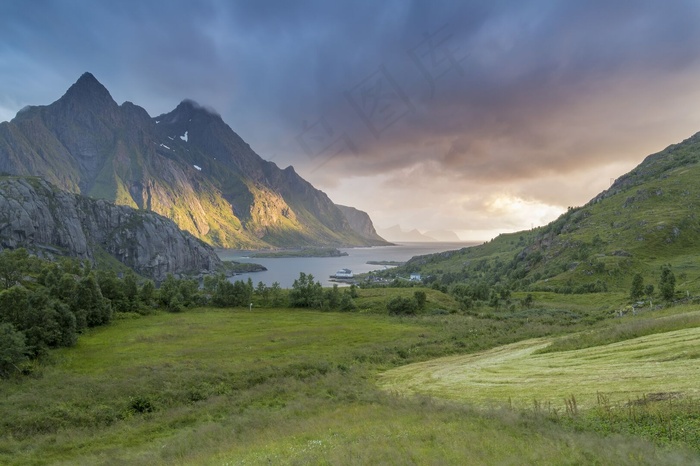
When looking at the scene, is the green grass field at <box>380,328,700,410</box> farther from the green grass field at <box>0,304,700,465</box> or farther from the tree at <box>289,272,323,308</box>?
the tree at <box>289,272,323,308</box>

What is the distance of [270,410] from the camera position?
31.9 m

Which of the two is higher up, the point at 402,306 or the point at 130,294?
the point at 130,294

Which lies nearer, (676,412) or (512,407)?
(676,412)

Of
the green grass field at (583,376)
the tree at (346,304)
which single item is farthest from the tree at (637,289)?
the green grass field at (583,376)

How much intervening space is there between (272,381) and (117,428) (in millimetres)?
15032

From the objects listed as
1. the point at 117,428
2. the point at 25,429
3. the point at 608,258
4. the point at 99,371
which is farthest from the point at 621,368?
the point at 608,258

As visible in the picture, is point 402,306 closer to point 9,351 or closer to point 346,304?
point 346,304

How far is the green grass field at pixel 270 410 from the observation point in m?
16.0

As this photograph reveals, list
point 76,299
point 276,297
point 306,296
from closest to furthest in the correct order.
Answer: point 76,299, point 306,296, point 276,297

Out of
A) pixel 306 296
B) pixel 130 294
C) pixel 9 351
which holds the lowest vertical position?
pixel 9 351

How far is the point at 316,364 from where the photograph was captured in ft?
154

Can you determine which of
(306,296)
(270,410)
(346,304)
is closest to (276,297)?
(306,296)

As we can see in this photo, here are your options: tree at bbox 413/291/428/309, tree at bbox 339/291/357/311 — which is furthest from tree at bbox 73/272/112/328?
tree at bbox 413/291/428/309

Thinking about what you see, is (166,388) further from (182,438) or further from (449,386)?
(449,386)
